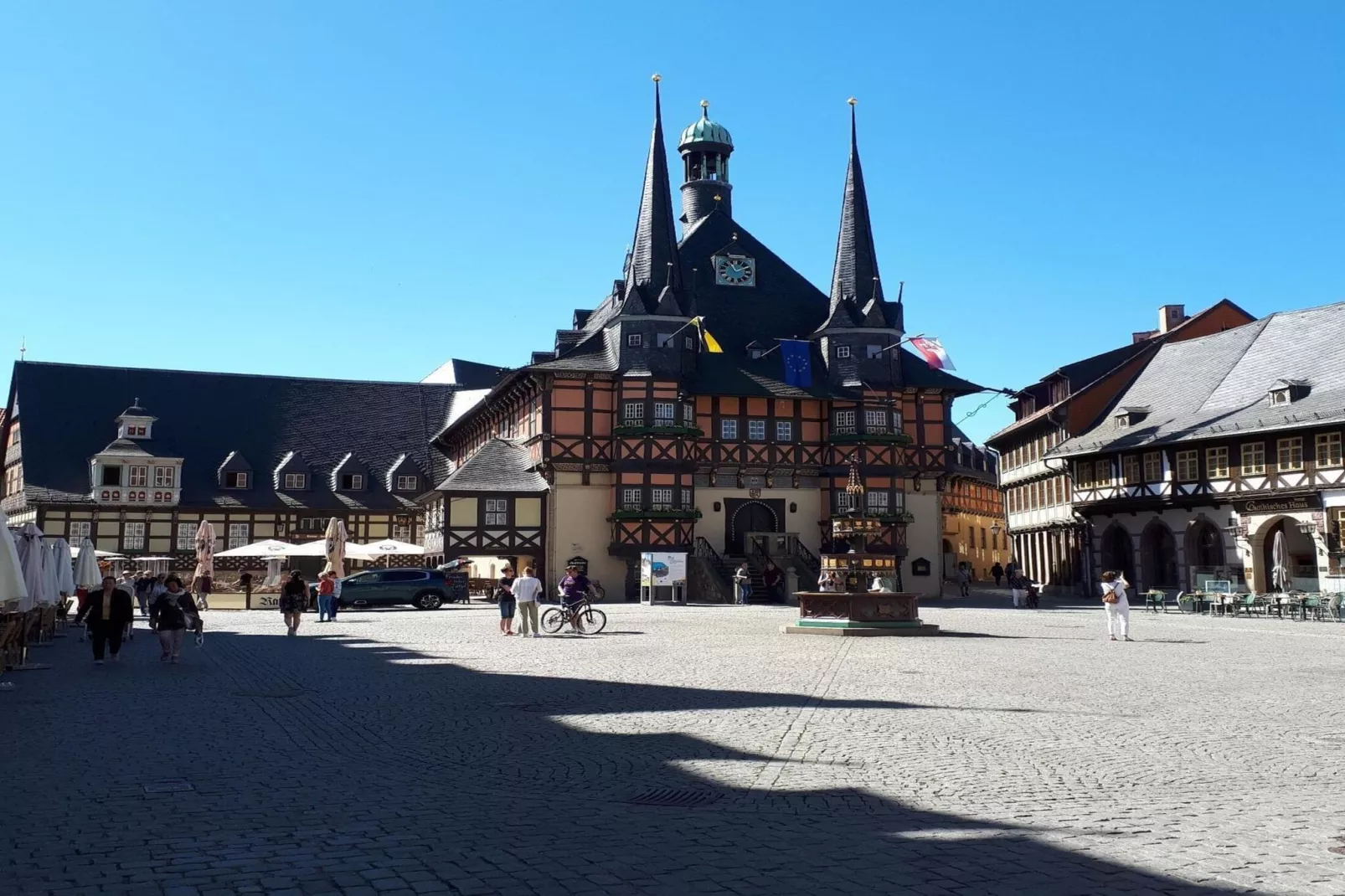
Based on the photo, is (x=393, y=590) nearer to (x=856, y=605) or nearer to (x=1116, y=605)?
(x=856, y=605)

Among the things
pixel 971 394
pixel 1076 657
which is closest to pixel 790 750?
pixel 1076 657

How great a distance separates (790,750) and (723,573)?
37.8 meters

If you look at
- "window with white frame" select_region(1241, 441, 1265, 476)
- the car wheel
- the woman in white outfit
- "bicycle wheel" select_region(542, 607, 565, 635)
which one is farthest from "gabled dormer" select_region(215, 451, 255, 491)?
the woman in white outfit

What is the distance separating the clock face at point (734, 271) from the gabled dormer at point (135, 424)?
31.5 meters

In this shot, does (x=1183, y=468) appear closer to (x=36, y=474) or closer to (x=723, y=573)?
(x=723, y=573)

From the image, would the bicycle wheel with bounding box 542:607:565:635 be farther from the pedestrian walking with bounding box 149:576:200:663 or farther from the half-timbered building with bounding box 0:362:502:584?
the half-timbered building with bounding box 0:362:502:584

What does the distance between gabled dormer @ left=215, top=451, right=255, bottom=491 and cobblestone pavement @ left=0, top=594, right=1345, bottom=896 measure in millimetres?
48520

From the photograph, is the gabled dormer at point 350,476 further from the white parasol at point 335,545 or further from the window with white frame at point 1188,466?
the window with white frame at point 1188,466

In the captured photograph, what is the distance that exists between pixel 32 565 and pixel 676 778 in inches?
609

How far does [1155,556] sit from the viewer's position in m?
47.2

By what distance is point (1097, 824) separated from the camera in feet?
25.9

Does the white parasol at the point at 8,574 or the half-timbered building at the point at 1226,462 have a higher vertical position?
the half-timbered building at the point at 1226,462

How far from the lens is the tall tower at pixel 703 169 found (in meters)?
65.4

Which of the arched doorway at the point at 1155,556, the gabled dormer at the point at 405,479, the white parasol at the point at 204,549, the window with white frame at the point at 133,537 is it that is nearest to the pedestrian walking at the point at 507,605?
the white parasol at the point at 204,549
